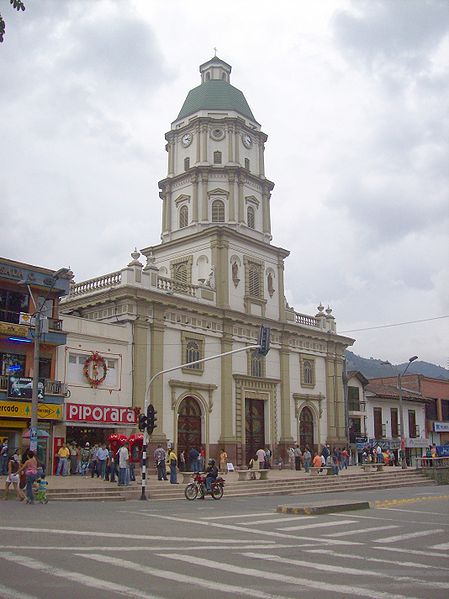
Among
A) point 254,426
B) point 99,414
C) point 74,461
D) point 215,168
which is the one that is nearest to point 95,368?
point 99,414

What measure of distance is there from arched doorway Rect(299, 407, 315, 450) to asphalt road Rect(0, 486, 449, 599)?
26188 mm

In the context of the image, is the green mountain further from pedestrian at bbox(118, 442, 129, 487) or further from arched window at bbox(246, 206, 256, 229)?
pedestrian at bbox(118, 442, 129, 487)

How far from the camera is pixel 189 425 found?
39938 mm

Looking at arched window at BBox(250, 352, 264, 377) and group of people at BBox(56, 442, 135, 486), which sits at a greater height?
arched window at BBox(250, 352, 264, 377)

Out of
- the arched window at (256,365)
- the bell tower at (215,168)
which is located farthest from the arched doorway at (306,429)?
the bell tower at (215,168)

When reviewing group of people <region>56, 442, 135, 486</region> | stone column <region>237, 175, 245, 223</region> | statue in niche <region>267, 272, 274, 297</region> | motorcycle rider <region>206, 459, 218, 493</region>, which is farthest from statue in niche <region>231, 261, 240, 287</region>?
motorcycle rider <region>206, 459, 218, 493</region>

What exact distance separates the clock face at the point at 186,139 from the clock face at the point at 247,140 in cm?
369

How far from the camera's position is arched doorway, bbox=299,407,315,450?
47.6 metres

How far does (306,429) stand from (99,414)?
1840cm

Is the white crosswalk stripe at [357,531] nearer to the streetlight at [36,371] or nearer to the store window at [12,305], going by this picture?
the streetlight at [36,371]

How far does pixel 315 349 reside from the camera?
4994 centimetres

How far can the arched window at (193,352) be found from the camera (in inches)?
1583

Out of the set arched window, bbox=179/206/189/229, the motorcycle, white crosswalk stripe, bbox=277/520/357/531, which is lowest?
white crosswalk stripe, bbox=277/520/357/531

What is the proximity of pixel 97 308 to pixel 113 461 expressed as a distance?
12245mm
